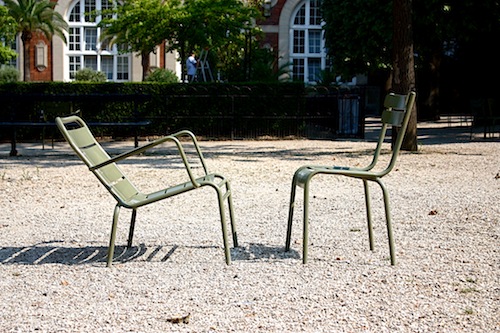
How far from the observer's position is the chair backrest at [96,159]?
5270 millimetres

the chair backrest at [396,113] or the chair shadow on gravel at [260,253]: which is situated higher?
the chair backrest at [396,113]

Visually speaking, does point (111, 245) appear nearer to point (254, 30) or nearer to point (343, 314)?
point (343, 314)

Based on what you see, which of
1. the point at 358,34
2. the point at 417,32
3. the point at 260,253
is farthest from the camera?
the point at 358,34

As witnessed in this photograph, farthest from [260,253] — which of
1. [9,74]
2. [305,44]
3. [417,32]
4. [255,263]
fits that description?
[305,44]

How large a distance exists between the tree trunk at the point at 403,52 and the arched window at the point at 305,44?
1116 inches

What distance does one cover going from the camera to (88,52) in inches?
1687

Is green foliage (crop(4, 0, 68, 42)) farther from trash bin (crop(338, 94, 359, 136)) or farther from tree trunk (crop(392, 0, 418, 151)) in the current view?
tree trunk (crop(392, 0, 418, 151))

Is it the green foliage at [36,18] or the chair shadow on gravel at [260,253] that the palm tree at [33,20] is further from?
the chair shadow on gravel at [260,253]

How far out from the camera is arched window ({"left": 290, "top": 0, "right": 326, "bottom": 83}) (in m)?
42.6

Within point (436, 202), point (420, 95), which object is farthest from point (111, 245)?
point (420, 95)

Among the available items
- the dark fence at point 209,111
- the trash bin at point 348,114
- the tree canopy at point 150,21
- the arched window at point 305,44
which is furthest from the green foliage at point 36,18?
the trash bin at point 348,114

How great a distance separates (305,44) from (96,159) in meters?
37.8

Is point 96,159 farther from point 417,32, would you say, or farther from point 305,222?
point 417,32

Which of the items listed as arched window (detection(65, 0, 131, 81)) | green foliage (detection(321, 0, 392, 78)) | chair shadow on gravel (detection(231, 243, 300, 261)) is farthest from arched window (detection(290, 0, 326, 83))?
chair shadow on gravel (detection(231, 243, 300, 261))
